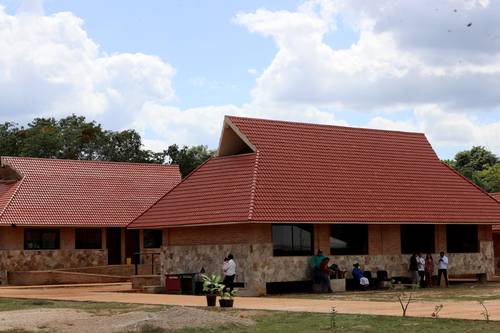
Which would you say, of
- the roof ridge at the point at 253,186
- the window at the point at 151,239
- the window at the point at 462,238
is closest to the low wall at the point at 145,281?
the roof ridge at the point at 253,186

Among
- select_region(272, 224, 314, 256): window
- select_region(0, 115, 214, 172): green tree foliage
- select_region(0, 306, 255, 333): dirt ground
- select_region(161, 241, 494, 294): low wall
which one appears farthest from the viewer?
select_region(0, 115, 214, 172): green tree foliage

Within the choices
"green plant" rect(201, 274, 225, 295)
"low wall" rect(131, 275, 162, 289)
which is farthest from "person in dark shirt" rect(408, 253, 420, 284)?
"green plant" rect(201, 274, 225, 295)

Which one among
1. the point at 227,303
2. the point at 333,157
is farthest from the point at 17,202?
the point at 227,303

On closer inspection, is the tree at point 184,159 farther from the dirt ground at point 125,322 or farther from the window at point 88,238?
the dirt ground at point 125,322

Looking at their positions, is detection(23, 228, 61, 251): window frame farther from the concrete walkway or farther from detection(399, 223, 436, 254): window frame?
detection(399, 223, 436, 254): window frame

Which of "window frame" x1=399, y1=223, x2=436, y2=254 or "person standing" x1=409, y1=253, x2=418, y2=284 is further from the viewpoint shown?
"window frame" x1=399, y1=223, x2=436, y2=254

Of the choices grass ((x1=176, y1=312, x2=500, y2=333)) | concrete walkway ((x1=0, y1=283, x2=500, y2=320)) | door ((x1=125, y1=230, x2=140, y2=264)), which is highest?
door ((x1=125, y1=230, x2=140, y2=264))

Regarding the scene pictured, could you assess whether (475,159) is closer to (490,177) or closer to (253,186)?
(490,177)

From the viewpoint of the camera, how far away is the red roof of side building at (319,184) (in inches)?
1358

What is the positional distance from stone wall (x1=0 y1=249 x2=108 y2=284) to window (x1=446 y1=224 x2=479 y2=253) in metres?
18.4

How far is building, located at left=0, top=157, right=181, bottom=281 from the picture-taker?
45500 millimetres

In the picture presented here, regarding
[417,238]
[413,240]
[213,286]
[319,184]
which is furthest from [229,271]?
[417,238]

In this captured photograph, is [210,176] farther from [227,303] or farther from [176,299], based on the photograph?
[227,303]

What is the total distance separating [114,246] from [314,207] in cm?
1826
